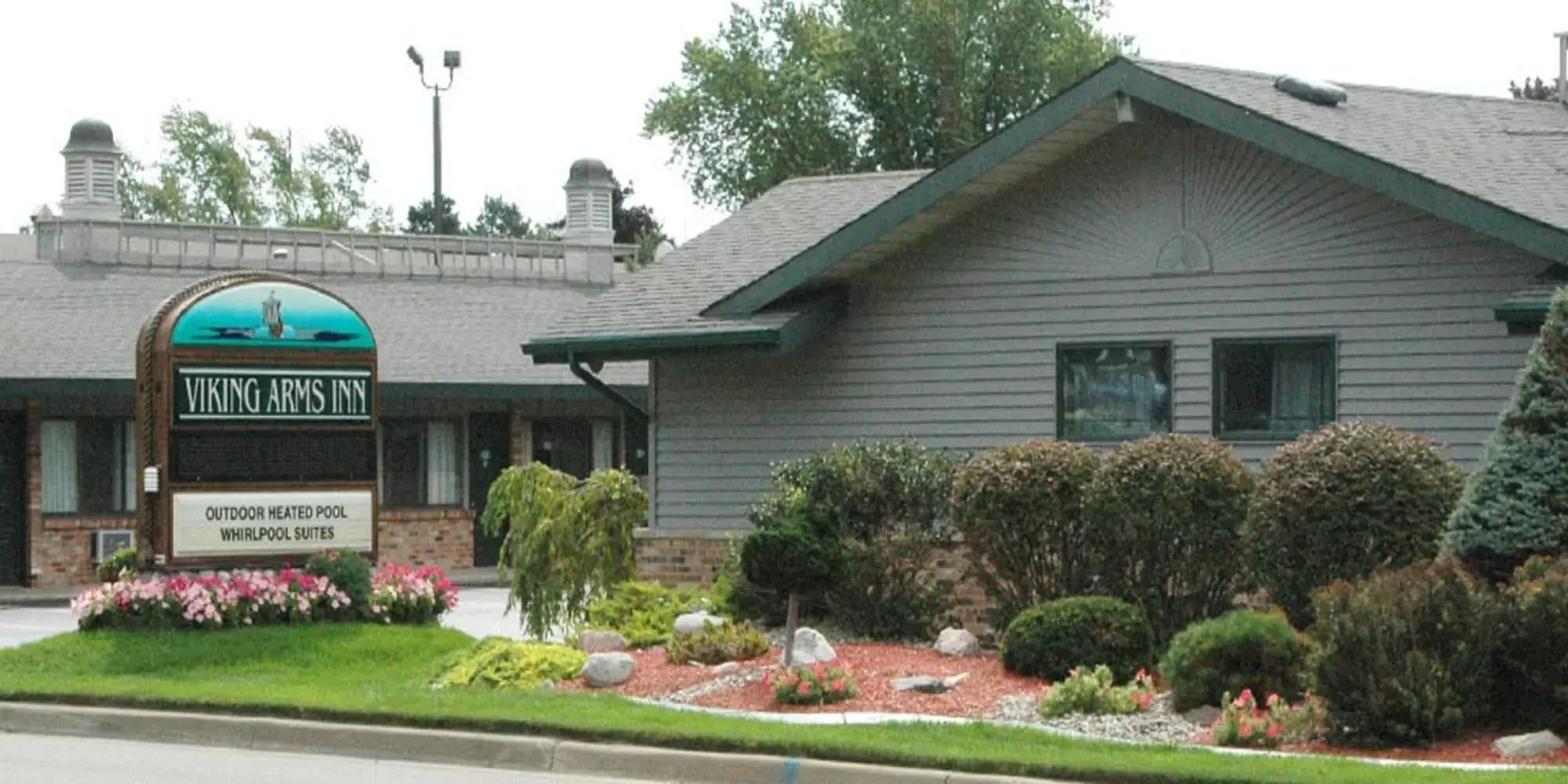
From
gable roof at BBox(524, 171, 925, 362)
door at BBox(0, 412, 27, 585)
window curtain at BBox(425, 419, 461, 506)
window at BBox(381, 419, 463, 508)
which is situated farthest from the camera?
window curtain at BBox(425, 419, 461, 506)

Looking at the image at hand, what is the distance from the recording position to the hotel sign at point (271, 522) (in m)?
21.8

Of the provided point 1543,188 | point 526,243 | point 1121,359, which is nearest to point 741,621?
point 1121,359

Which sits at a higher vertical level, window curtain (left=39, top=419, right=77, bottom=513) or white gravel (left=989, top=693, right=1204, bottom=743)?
window curtain (left=39, top=419, right=77, bottom=513)

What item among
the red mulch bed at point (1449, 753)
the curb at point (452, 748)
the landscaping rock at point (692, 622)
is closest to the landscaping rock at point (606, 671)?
the landscaping rock at point (692, 622)

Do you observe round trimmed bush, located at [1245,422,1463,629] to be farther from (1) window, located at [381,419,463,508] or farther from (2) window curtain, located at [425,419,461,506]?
(2) window curtain, located at [425,419,461,506]

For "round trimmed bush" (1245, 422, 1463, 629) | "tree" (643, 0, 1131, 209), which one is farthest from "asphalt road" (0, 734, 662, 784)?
"tree" (643, 0, 1131, 209)

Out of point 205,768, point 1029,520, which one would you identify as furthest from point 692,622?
point 205,768

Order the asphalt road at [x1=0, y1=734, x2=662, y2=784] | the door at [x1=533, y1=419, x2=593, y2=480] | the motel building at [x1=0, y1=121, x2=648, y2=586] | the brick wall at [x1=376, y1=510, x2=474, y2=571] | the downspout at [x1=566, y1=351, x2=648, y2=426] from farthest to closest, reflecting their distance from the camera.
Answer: the door at [x1=533, y1=419, x2=593, y2=480] < the brick wall at [x1=376, y1=510, x2=474, y2=571] < the downspout at [x1=566, y1=351, x2=648, y2=426] < the motel building at [x1=0, y1=121, x2=648, y2=586] < the asphalt road at [x1=0, y1=734, x2=662, y2=784]

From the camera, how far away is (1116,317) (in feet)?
71.5

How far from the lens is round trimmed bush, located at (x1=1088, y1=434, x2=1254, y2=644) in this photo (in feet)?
61.4

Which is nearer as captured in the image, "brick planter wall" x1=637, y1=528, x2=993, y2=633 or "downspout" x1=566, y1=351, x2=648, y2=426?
"brick planter wall" x1=637, y1=528, x2=993, y2=633

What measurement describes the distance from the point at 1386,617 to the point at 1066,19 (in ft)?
161

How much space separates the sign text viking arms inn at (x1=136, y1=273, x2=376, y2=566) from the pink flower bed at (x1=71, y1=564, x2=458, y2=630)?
14.8 inches

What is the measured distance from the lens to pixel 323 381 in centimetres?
2267
